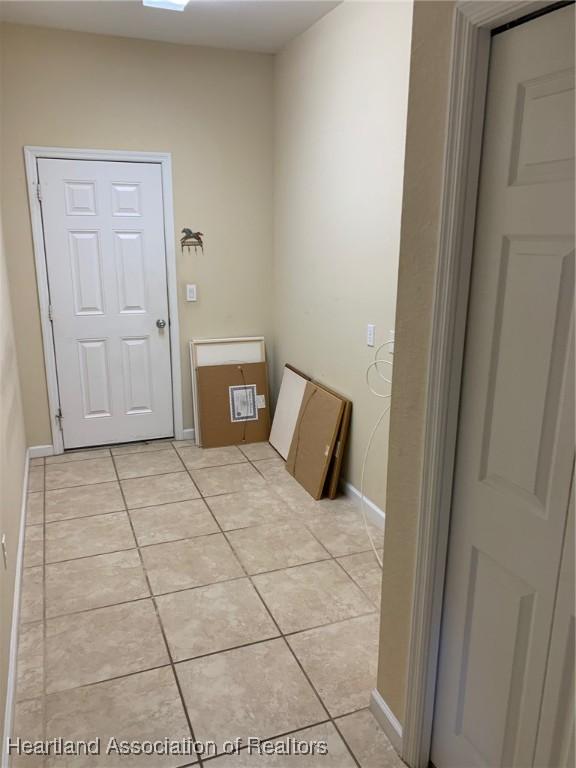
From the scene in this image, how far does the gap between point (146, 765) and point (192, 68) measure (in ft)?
13.0

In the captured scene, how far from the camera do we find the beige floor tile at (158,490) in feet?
11.4

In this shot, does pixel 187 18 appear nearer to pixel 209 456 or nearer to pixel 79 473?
pixel 209 456

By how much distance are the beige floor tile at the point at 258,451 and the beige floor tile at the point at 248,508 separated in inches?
21.3

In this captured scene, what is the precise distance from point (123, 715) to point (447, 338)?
1631mm

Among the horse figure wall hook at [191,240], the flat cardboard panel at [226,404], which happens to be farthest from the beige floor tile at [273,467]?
the horse figure wall hook at [191,240]

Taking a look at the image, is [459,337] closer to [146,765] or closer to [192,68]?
[146,765]

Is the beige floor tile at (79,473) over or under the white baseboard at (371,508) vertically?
under

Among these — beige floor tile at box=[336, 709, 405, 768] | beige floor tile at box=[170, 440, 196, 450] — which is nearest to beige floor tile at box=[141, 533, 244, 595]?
beige floor tile at box=[336, 709, 405, 768]

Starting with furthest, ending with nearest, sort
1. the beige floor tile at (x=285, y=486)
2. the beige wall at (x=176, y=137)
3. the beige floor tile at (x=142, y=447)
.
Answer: the beige floor tile at (x=142, y=447), the beige wall at (x=176, y=137), the beige floor tile at (x=285, y=486)

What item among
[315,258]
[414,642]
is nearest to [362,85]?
[315,258]

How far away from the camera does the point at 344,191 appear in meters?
3.23

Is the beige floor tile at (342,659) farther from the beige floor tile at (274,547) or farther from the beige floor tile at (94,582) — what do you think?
the beige floor tile at (94,582)

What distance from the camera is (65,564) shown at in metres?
2.79

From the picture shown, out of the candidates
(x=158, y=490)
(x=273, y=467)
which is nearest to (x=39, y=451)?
(x=158, y=490)
